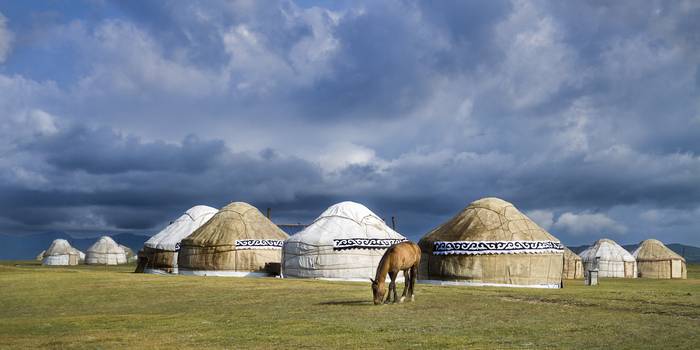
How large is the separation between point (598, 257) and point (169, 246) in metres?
32.4

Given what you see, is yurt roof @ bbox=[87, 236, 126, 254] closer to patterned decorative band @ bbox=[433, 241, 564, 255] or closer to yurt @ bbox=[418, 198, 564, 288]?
yurt @ bbox=[418, 198, 564, 288]

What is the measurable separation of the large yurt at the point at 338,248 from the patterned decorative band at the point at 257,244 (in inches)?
191

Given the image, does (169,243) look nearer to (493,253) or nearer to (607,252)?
(493,253)

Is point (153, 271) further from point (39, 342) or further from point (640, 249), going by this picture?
point (640, 249)

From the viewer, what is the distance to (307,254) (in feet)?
95.5

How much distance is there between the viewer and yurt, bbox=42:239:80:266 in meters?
Answer: 75.7

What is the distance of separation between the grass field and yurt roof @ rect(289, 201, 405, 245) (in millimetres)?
8216

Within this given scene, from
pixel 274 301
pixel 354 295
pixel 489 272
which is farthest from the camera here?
pixel 489 272

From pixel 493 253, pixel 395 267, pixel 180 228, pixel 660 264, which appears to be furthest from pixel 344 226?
pixel 660 264

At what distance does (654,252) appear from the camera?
5747 cm

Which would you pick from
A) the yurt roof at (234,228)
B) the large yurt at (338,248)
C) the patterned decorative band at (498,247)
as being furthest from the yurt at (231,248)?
the patterned decorative band at (498,247)

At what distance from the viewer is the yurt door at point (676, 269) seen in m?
56.1

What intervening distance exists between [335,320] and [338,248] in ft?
52.2

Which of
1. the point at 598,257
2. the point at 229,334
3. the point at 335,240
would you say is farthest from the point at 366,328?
the point at 598,257
